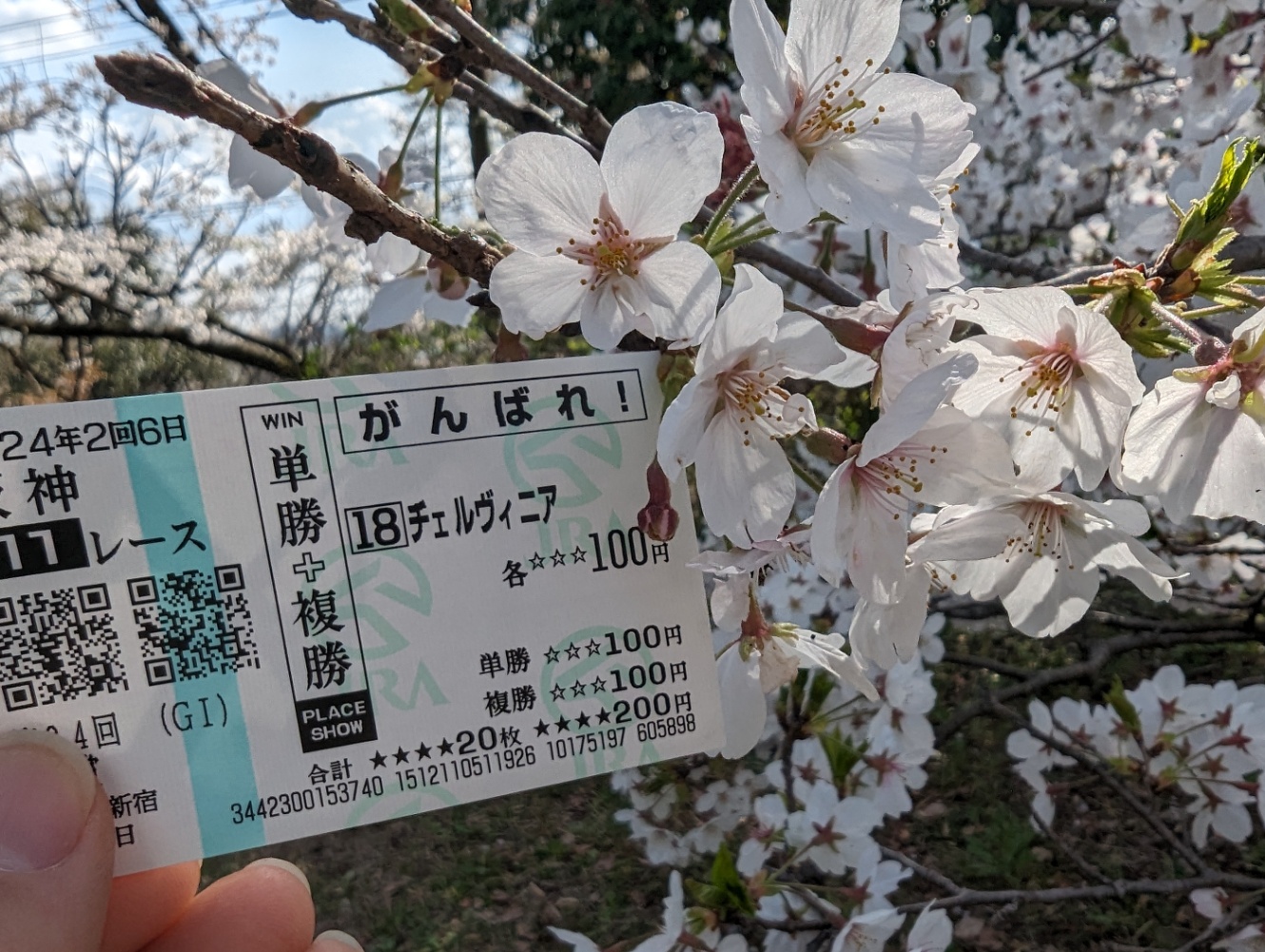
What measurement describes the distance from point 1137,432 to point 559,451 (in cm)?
49

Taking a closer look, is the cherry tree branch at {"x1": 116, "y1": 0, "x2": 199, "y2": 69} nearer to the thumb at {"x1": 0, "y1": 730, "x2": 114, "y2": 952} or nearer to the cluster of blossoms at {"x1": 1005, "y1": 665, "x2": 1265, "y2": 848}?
the thumb at {"x1": 0, "y1": 730, "x2": 114, "y2": 952}

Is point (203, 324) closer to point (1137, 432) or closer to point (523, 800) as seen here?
point (523, 800)

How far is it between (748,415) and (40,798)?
0.58m

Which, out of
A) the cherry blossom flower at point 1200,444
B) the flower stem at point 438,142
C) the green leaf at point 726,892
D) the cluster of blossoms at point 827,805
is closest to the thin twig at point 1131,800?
the cluster of blossoms at point 827,805

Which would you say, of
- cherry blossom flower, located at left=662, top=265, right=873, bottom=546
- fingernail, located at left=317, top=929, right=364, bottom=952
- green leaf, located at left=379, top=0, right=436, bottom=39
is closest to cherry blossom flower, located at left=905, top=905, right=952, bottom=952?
fingernail, located at left=317, top=929, right=364, bottom=952

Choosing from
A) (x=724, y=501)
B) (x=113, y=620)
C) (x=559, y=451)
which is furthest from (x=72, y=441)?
(x=724, y=501)

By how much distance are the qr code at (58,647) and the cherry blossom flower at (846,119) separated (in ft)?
1.90

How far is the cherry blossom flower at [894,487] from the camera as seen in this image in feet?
2.11

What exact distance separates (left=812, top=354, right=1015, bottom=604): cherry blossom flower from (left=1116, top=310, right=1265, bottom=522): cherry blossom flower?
5.7 inches

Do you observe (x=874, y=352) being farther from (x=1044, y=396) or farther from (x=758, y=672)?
(x=758, y=672)

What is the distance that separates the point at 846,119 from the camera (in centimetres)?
68

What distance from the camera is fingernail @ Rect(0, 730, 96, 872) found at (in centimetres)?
59

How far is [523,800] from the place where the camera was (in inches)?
125

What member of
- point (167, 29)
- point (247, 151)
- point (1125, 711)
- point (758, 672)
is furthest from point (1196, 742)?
point (167, 29)
